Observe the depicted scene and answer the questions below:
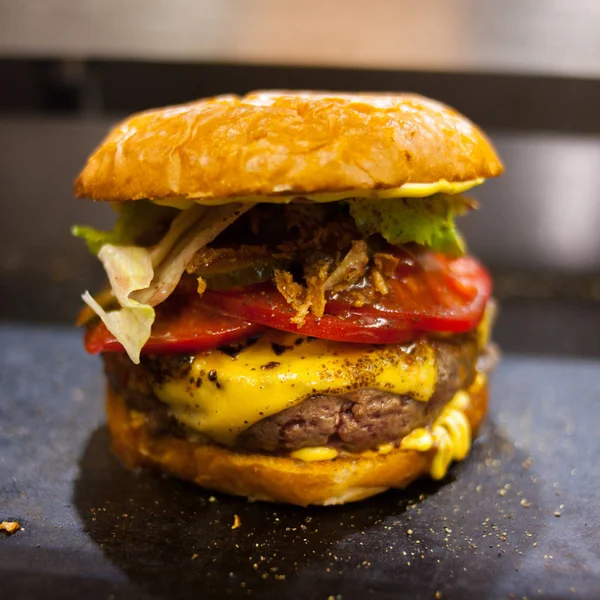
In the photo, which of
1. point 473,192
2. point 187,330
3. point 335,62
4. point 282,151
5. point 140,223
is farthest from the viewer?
point 473,192

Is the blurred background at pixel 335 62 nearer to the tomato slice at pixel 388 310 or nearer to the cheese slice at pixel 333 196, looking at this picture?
the tomato slice at pixel 388 310

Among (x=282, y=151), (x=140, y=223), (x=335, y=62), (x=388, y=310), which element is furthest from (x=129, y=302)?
(x=335, y=62)

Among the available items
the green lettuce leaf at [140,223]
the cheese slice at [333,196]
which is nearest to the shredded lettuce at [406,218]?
the cheese slice at [333,196]

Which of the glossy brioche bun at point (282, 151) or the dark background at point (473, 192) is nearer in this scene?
the glossy brioche bun at point (282, 151)

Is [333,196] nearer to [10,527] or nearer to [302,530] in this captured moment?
[302,530]

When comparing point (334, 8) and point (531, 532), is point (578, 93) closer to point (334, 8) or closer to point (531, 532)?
point (334, 8)
